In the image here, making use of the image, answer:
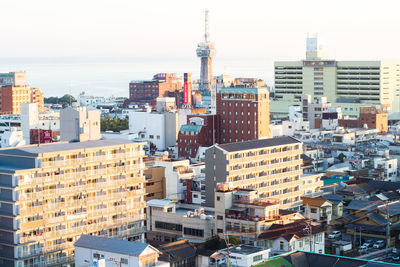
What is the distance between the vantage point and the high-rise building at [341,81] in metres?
153

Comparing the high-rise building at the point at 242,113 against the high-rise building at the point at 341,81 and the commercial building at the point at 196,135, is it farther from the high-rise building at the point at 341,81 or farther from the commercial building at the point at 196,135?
the high-rise building at the point at 341,81

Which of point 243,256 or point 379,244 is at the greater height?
point 243,256

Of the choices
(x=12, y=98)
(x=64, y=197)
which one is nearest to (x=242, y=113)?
(x=64, y=197)

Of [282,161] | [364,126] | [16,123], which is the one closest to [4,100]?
[16,123]

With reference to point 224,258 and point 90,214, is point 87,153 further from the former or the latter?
point 224,258

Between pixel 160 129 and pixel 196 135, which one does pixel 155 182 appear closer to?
pixel 196 135

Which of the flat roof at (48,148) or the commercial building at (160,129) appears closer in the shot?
the flat roof at (48,148)

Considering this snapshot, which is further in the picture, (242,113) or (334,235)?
(242,113)

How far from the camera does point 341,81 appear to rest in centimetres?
15612

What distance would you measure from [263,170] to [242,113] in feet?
85.1

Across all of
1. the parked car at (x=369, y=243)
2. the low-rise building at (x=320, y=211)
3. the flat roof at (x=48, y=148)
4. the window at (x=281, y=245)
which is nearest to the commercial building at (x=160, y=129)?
the low-rise building at (x=320, y=211)

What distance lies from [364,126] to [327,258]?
68127mm

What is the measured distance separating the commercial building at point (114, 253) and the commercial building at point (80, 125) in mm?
13681

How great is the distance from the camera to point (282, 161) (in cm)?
6619
